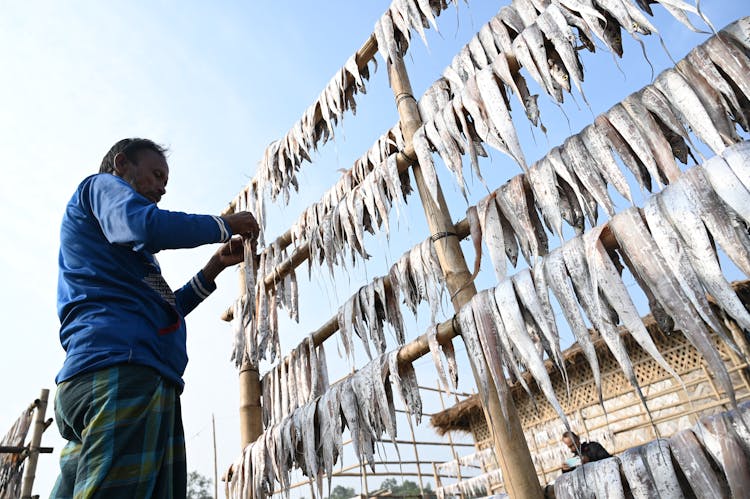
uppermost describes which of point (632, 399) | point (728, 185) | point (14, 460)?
point (14, 460)

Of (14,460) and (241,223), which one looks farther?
(14,460)

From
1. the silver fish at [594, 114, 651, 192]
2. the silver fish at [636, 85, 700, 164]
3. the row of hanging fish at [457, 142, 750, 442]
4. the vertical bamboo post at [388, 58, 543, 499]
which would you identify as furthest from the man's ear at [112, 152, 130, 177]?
the silver fish at [636, 85, 700, 164]

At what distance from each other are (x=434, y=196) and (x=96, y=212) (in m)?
1.16

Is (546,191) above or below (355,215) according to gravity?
below

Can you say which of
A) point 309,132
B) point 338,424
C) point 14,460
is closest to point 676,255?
point 338,424

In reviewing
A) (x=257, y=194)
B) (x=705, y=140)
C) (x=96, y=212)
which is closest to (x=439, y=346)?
(x=705, y=140)

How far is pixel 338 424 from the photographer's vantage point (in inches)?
79.2

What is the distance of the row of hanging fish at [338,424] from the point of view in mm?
1898

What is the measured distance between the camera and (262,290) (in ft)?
9.87

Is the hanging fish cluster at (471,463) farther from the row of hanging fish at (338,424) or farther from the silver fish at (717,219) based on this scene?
the silver fish at (717,219)

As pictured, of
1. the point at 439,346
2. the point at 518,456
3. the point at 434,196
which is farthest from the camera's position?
the point at 434,196

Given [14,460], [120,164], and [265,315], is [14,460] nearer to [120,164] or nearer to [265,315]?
[265,315]

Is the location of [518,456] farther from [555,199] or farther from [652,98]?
[652,98]

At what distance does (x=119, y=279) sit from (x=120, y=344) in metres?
0.22
